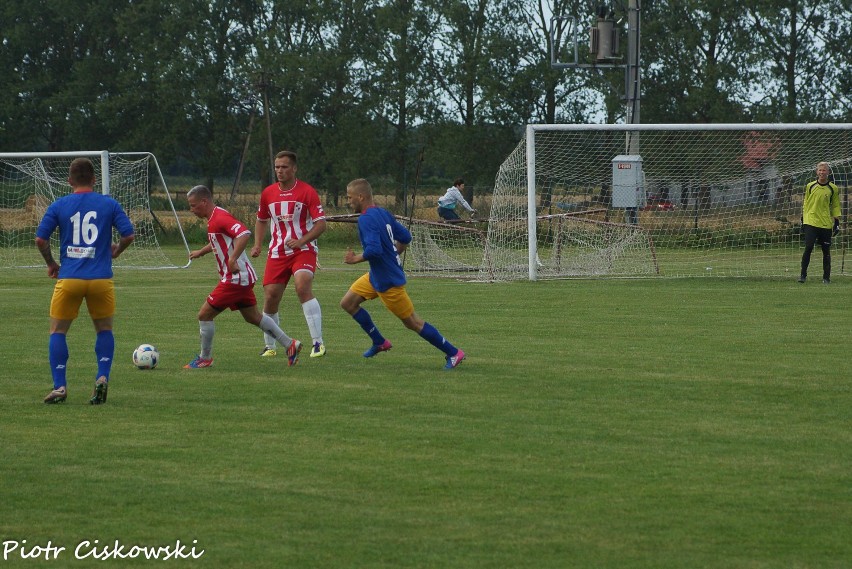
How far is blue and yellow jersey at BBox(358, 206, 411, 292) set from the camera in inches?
407

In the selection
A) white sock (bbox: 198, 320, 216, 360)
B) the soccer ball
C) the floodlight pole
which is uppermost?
the floodlight pole

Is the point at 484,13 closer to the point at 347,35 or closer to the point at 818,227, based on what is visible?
the point at 347,35

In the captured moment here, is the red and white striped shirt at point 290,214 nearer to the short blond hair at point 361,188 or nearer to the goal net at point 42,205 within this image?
the short blond hair at point 361,188

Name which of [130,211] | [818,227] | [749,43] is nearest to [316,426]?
[818,227]

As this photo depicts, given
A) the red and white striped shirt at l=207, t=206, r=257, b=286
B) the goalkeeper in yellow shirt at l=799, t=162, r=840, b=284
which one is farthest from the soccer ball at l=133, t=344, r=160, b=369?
the goalkeeper in yellow shirt at l=799, t=162, r=840, b=284

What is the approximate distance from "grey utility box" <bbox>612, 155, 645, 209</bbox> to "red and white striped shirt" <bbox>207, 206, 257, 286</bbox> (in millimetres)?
13850

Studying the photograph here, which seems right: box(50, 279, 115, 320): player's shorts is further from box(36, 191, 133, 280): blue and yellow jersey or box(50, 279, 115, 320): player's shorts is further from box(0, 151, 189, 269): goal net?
box(0, 151, 189, 269): goal net

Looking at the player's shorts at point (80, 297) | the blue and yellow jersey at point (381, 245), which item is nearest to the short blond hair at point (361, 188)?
the blue and yellow jersey at point (381, 245)

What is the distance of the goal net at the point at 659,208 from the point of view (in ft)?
75.2

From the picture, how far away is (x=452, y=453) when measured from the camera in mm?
6980

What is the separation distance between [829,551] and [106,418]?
A: 15.8 feet

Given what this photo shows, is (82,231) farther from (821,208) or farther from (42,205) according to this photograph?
(42,205)

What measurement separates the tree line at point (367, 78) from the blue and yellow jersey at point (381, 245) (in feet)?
111

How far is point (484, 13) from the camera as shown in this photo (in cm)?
5109
